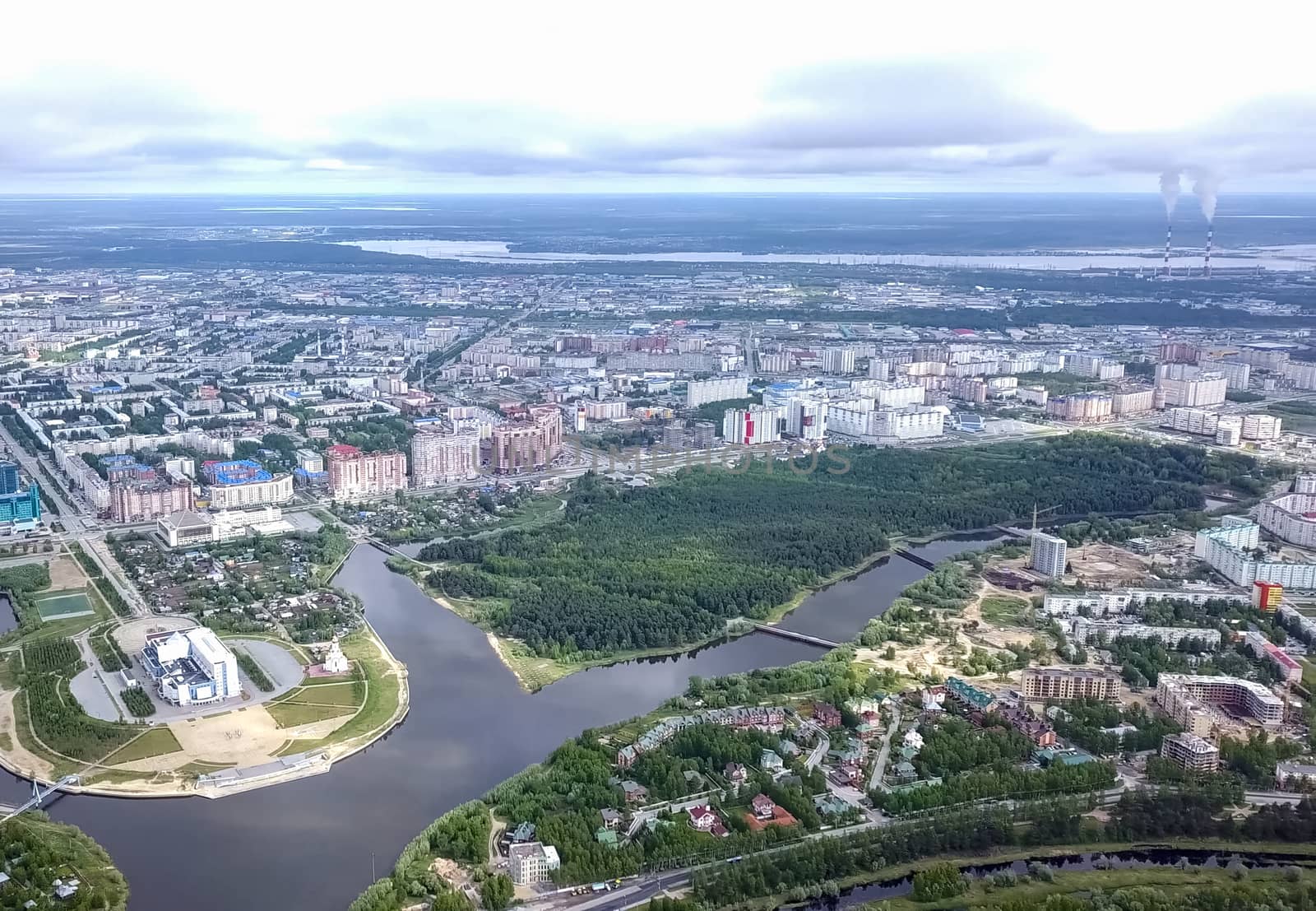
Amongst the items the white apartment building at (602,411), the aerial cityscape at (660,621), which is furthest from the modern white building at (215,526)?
the white apartment building at (602,411)

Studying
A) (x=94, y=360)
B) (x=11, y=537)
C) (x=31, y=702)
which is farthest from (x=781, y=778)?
(x=94, y=360)

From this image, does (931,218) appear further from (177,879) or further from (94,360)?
(177,879)

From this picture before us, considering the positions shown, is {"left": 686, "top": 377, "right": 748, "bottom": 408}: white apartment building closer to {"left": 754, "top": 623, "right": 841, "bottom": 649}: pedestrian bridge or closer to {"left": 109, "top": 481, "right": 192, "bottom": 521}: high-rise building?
{"left": 109, "top": 481, "right": 192, "bottom": 521}: high-rise building

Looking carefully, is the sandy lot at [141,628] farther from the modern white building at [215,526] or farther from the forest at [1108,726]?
the forest at [1108,726]

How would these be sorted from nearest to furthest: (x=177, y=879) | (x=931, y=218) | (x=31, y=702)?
1. (x=177, y=879)
2. (x=31, y=702)
3. (x=931, y=218)

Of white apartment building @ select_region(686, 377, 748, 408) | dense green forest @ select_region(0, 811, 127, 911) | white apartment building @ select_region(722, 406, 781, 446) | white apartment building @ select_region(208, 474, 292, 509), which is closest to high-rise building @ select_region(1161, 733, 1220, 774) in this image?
dense green forest @ select_region(0, 811, 127, 911)

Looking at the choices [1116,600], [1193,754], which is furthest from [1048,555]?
[1193,754]

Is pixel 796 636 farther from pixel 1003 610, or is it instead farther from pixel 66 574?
pixel 66 574
